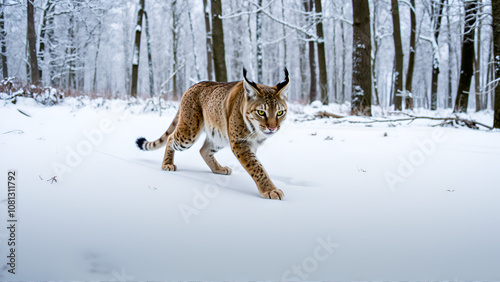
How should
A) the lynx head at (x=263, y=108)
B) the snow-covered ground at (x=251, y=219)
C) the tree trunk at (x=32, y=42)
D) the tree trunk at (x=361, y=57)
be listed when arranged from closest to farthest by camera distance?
the snow-covered ground at (x=251, y=219)
the lynx head at (x=263, y=108)
the tree trunk at (x=361, y=57)
the tree trunk at (x=32, y=42)

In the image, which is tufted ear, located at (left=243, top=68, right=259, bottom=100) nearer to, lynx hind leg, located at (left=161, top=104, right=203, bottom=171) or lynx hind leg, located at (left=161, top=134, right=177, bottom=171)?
lynx hind leg, located at (left=161, top=104, right=203, bottom=171)

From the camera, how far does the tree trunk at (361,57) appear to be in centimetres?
809

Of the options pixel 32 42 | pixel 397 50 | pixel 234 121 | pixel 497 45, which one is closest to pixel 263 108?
pixel 234 121

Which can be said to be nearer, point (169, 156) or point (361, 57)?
point (169, 156)

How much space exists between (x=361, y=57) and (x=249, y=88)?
6405 millimetres

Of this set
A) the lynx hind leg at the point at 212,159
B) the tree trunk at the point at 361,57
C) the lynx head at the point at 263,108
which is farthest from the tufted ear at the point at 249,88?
the tree trunk at the point at 361,57

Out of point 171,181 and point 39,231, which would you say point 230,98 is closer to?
point 171,181

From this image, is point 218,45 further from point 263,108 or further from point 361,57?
point 263,108

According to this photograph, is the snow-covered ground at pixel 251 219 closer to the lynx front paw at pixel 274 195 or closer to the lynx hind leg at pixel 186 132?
the lynx front paw at pixel 274 195

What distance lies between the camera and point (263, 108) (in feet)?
8.95

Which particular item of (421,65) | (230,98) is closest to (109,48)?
(421,65)

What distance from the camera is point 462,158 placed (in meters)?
3.51

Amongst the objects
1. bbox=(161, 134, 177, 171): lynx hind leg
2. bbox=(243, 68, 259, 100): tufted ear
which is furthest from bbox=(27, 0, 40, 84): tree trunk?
bbox=(243, 68, 259, 100): tufted ear

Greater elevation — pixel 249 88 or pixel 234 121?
pixel 249 88
